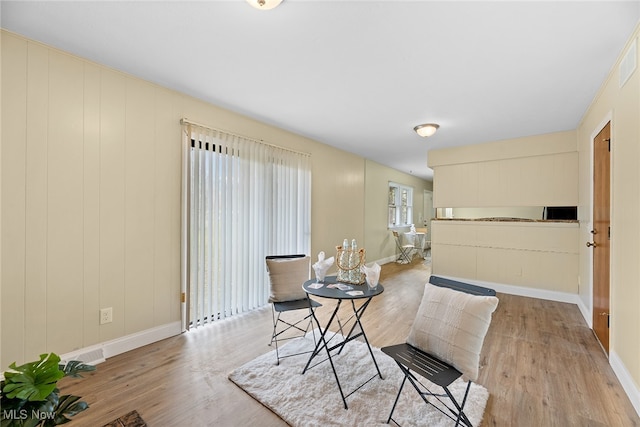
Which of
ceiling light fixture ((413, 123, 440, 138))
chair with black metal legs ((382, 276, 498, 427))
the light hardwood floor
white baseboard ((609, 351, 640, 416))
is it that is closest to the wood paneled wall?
the light hardwood floor

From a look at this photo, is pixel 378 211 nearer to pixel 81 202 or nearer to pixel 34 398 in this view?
pixel 81 202

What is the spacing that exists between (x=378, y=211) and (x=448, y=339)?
5165 mm

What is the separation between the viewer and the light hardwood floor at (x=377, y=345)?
176 centimetres

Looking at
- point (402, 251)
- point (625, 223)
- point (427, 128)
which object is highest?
point (427, 128)

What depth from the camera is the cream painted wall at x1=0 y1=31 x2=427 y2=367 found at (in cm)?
200

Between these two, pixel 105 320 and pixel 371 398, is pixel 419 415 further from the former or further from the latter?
pixel 105 320

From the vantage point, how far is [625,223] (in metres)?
2.06

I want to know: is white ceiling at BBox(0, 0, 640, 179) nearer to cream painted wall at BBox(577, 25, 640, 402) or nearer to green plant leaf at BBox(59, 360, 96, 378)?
cream painted wall at BBox(577, 25, 640, 402)

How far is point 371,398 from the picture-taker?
190 cm

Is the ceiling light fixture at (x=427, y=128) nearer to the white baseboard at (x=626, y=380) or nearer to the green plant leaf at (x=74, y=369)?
the white baseboard at (x=626, y=380)

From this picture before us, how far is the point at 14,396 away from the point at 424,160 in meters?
6.55

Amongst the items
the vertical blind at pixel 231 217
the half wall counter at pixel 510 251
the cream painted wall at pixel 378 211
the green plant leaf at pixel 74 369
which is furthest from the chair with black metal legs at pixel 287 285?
the cream painted wall at pixel 378 211

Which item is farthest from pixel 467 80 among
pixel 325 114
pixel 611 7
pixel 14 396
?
pixel 14 396

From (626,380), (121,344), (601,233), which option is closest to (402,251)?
(601,233)
